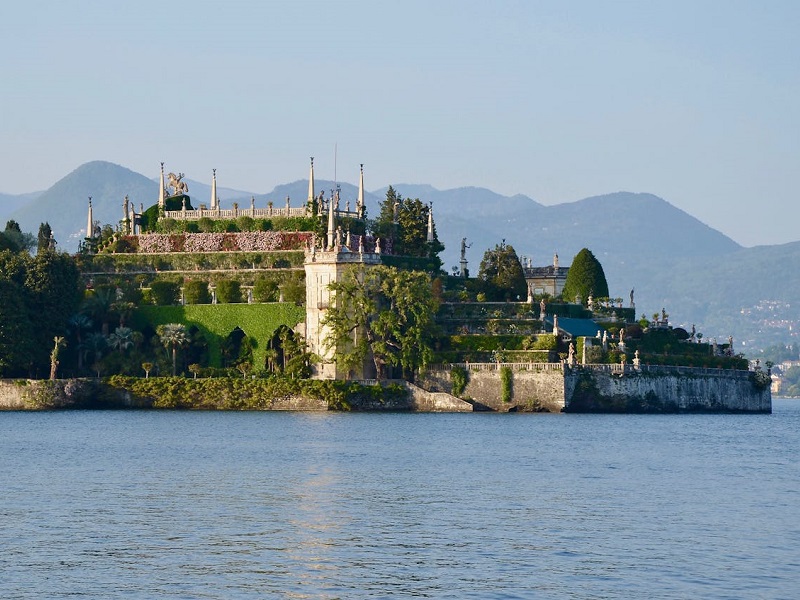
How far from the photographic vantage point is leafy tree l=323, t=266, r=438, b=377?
4532 inches

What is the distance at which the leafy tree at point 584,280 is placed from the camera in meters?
Result: 141

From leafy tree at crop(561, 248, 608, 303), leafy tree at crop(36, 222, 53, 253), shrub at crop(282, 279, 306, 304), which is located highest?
leafy tree at crop(36, 222, 53, 253)

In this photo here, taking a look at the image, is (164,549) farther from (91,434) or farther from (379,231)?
(379,231)

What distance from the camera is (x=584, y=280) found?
142 meters

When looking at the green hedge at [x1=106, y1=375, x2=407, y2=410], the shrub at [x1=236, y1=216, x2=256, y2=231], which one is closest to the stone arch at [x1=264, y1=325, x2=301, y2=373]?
the green hedge at [x1=106, y1=375, x2=407, y2=410]

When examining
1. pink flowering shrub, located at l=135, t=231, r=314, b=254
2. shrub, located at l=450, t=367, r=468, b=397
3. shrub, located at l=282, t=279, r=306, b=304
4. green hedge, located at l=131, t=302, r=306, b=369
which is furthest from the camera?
pink flowering shrub, located at l=135, t=231, r=314, b=254

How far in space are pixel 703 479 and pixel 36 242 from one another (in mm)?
93924

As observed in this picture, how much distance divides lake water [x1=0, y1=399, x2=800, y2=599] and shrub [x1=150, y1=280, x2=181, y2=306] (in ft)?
134

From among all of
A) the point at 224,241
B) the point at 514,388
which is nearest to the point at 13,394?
the point at 224,241

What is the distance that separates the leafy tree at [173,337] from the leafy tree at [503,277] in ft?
74.6

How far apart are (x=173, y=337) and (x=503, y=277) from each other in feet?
83.9

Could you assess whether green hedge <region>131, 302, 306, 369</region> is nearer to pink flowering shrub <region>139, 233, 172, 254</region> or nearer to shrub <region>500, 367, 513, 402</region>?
pink flowering shrub <region>139, 233, 172, 254</region>

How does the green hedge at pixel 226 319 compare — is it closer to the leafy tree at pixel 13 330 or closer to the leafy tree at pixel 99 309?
the leafy tree at pixel 99 309

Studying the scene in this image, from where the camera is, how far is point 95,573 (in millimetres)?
45688
